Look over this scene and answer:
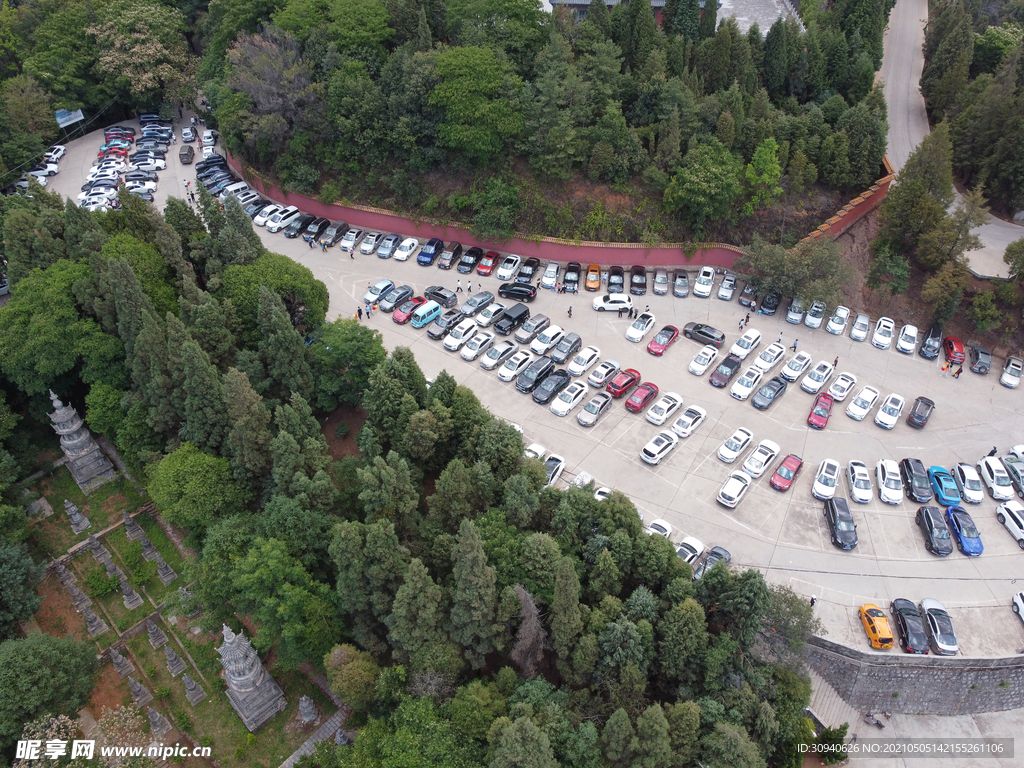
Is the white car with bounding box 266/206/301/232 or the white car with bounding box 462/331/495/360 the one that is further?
the white car with bounding box 266/206/301/232

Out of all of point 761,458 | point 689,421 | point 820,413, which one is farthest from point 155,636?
point 820,413

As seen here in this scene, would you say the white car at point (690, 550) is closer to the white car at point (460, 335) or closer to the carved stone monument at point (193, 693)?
the white car at point (460, 335)

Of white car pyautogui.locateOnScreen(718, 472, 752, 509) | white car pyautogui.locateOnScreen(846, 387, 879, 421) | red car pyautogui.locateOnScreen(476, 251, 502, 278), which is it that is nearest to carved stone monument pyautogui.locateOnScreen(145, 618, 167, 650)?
white car pyautogui.locateOnScreen(718, 472, 752, 509)

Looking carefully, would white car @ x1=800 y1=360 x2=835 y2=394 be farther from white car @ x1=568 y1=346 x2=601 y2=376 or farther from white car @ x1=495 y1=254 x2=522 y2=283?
white car @ x1=495 y1=254 x2=522 y2=283

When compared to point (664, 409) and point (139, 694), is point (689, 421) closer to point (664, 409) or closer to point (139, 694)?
point (664, 409)

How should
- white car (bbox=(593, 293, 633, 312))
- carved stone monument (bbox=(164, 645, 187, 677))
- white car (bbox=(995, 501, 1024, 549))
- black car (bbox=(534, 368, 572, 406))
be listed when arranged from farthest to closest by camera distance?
white car (bbox=(593, 293, 633, 312))
black car (bbox=(534, 368, 572, 406))
white car (bbox=(995, 501, 1024, 549))
carved stone monument (bbox=(164, 645, 187, 677))

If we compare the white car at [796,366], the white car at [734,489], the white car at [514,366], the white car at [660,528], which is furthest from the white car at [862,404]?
the white car at [514,366]
